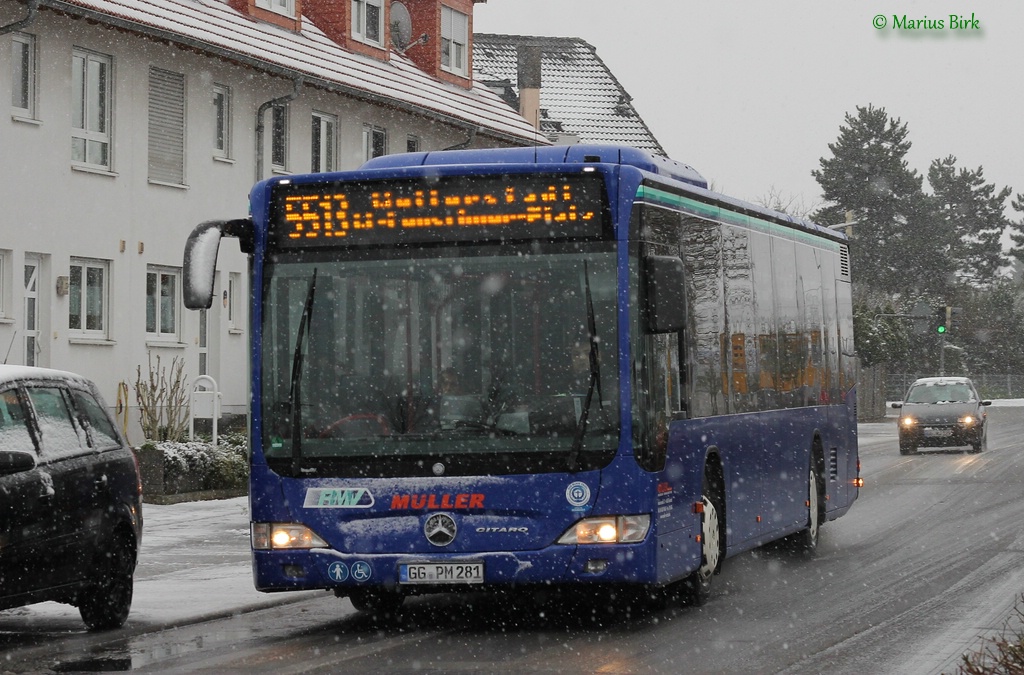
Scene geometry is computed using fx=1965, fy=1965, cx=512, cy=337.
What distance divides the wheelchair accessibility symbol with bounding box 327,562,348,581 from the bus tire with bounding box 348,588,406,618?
1302 mm

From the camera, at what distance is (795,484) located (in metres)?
16.6

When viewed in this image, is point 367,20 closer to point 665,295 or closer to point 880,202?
point 665,295

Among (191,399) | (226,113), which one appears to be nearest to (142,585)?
(191,399)

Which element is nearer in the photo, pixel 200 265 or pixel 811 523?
pixel 200 265

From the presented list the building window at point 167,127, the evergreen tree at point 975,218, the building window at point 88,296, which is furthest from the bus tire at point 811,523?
the evergreen tree at point 975,218

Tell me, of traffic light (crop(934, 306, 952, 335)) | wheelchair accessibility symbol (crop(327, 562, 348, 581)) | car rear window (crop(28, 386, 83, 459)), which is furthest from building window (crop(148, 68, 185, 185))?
traffic light (crop(934, 306, 952, 335))

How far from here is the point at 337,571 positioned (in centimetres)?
1160

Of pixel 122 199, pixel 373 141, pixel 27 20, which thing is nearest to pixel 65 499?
pixel 27 20

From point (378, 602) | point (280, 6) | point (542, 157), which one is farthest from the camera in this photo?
point (280, 6)

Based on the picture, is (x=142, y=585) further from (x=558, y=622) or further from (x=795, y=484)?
(x=795, y=484)

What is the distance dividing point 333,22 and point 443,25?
5.87 m

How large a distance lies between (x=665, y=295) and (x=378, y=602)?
10.4 feet

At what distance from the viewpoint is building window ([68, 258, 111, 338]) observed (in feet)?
94.0

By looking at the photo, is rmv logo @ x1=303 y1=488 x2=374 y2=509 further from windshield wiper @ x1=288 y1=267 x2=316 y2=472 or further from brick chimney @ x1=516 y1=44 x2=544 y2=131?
brick chimney @ x1=516 y1=44 x2=544 y2=131
